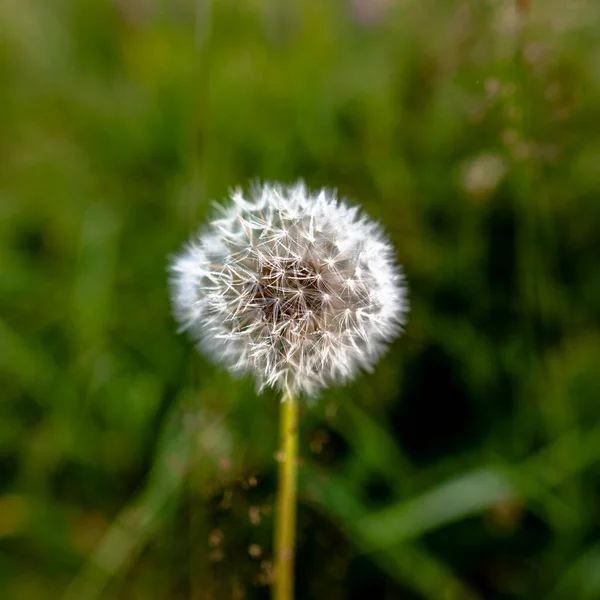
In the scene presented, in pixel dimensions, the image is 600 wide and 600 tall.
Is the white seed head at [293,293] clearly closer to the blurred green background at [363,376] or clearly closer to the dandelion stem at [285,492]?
the dandelion stem at [285,492]

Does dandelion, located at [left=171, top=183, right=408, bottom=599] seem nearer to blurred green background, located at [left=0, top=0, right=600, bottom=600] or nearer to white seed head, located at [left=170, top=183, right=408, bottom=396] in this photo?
white seed head, located at [left=170, top=183, right=408, bottom=396]

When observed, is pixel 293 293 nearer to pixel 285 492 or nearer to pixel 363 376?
pixel 285 492

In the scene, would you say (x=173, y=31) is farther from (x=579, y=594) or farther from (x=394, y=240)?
(x=579, y=594)

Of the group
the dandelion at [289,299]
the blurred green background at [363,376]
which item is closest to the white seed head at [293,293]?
the dandelion at [289,299]

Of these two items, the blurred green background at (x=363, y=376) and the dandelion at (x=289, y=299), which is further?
the blurred green background at (x=363, y=376)

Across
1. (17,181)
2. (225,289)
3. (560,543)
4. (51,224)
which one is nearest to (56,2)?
(17,181)
